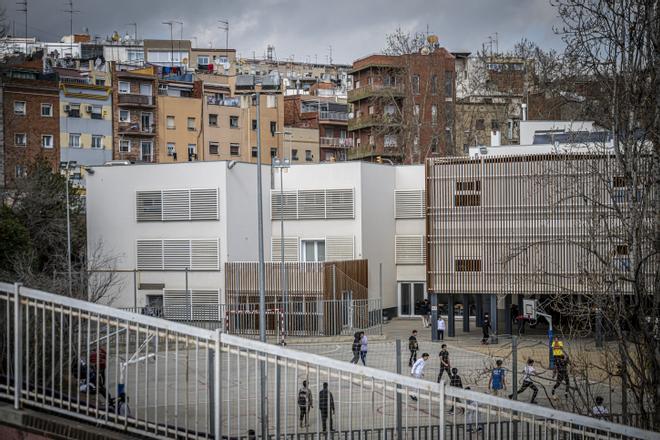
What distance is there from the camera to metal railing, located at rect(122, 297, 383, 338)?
42.6m

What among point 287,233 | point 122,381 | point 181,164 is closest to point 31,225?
point 181,164

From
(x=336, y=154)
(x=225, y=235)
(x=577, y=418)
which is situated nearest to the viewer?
(x=577, y=418)

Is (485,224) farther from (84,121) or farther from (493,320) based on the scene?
(84,121)

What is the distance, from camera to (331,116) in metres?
90.4

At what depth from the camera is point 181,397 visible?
64.0 feet

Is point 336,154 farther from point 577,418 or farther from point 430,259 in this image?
point 577,418

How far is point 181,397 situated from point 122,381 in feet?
26.5

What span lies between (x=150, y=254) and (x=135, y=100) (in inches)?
1139

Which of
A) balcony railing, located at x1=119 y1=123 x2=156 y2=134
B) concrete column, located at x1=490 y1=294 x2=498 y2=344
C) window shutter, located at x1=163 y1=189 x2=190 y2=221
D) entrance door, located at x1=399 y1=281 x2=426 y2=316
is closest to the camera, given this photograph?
concrete column, located at x1=490 y1=294 x2=498 y2=344

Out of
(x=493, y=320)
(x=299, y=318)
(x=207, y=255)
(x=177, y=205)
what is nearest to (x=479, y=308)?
(x=493, y=320)

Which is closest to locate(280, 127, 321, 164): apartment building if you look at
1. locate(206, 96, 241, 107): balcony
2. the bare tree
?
locate(206, 96, 241, 107): balcony

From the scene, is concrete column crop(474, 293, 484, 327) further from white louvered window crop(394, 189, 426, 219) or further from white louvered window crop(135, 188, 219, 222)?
white louvered window crop(135, 188, 219, 222)

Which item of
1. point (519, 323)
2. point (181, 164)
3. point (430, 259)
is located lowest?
point (519, 323)

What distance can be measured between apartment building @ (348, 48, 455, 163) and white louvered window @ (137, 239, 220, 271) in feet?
80.5
